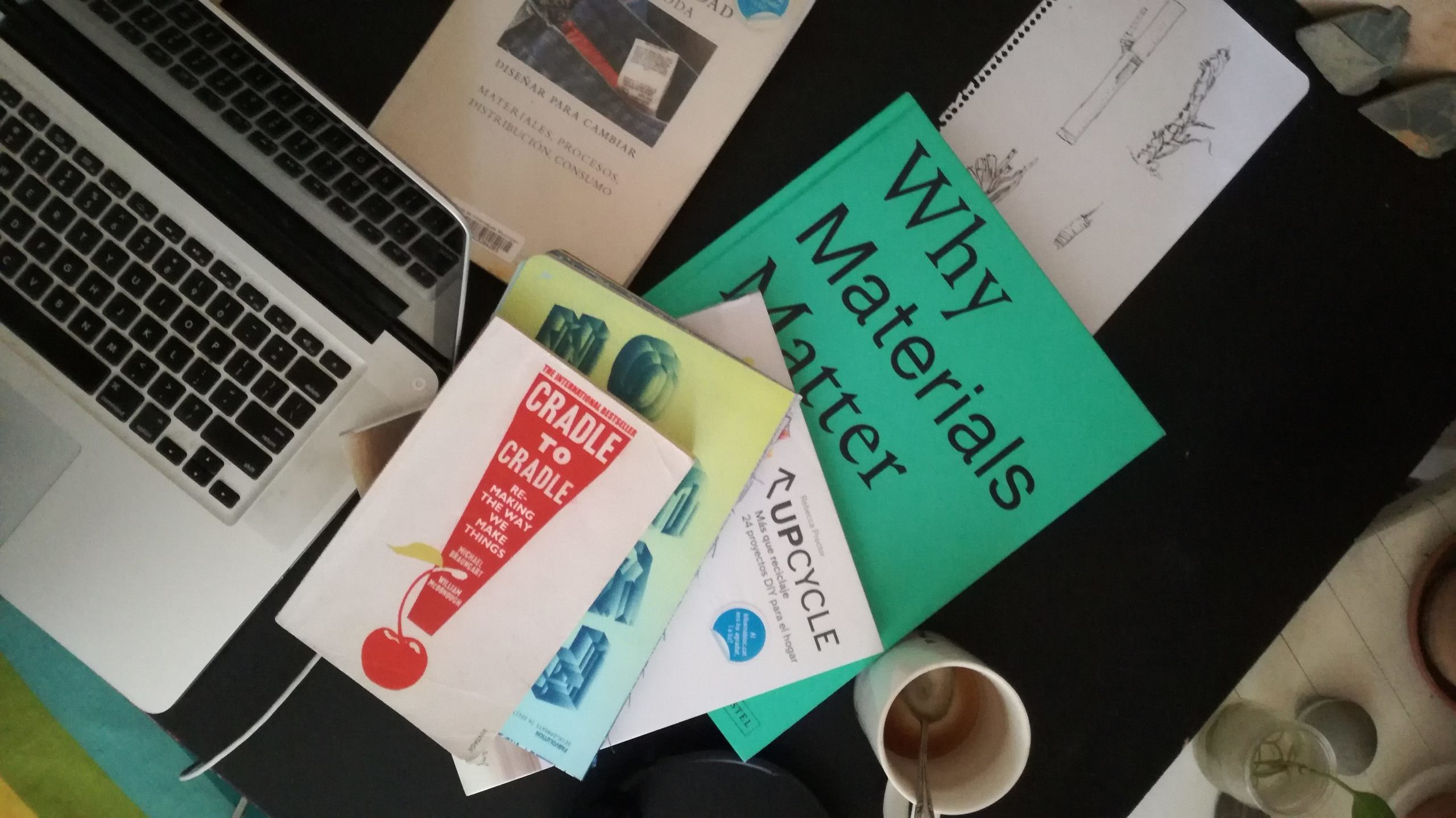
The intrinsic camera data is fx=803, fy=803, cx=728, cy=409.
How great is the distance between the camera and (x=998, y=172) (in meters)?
0.53

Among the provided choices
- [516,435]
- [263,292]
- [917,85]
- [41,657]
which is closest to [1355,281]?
[917,85]

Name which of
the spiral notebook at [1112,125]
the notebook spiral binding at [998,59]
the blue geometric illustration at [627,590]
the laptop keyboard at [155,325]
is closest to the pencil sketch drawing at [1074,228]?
the spiral notebook at [1112,125]

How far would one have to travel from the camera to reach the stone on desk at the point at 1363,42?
19.7 inches

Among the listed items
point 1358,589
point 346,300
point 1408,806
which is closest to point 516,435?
point 346,300

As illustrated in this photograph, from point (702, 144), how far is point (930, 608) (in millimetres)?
332

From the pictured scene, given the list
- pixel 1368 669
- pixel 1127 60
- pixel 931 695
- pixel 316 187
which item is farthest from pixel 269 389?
pixel 1368 669

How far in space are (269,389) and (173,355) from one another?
0.06 m

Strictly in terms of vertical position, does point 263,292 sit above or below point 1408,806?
below

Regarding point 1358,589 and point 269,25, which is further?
point 1358,589

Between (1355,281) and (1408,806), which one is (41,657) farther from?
(1408,806)

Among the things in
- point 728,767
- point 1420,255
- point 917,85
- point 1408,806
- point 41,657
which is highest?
point 1420,255

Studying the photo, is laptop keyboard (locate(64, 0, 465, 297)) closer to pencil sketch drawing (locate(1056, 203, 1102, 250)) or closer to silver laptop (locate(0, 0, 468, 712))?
silver laptop (locate(0, 0, 468, 712))

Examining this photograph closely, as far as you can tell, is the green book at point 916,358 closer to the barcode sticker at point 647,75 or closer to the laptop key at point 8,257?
the barcode sticker at point 647,75

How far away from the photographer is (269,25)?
1.68 feet
